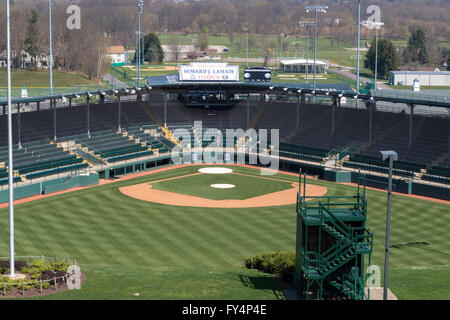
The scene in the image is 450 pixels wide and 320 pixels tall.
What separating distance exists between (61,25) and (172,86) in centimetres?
7019

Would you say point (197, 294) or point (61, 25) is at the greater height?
point (61, 25)

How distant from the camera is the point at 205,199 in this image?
55844mm

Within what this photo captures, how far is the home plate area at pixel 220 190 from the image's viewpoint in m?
55.0

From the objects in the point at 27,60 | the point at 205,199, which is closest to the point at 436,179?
the point at 205,199

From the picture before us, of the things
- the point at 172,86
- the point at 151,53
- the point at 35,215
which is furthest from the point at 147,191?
the point at 151,53

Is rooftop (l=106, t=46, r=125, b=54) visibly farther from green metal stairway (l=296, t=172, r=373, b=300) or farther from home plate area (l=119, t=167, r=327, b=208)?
green metal stairway (l=296, t=172, r=373, b=300)

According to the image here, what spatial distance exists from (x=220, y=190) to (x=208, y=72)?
19104 millimetres

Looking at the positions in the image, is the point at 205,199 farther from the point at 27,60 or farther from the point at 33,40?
the point at 27,60

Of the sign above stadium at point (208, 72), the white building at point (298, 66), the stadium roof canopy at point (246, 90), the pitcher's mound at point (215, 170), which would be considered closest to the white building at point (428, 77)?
the white building at point (298, 66)

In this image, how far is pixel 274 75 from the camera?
13825 centimetres

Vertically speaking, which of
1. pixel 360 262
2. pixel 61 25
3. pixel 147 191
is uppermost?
pixel 61 25

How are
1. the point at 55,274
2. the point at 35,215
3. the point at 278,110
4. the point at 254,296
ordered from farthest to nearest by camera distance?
the point at 278,110 < the point at 35,215 < the point at 55,274 < the point at 254,296

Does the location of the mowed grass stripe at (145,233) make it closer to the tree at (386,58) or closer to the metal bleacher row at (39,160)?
the metal bleacher row at (39,160)

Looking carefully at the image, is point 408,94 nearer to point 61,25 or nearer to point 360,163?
point 360,163
